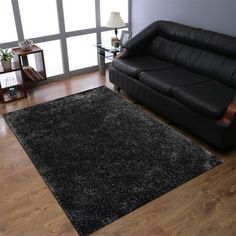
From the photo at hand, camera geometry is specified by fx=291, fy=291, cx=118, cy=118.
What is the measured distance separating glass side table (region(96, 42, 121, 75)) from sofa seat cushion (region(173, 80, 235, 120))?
59.0 inches

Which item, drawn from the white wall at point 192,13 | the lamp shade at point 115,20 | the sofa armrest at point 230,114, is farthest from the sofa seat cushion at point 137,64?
the sofa armrest at point 230,114

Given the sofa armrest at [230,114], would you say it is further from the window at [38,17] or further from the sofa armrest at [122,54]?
the window at [38,17]

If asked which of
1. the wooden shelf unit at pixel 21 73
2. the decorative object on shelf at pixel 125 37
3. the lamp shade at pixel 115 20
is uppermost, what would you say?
the lamp shade at pixel 115 20

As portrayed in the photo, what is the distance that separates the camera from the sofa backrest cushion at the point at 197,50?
322 centimetres

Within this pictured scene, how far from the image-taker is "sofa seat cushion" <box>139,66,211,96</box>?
3.15m

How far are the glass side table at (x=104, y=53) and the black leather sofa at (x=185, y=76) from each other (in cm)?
35

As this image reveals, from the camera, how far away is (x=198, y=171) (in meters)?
2.57

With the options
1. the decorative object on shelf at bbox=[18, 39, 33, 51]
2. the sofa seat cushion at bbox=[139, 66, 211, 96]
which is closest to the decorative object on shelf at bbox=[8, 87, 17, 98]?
the decorative object on shelf at bbox=[18, 39, 33, 51]

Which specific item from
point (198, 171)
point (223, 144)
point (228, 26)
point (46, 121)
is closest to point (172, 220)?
point (198, 171)

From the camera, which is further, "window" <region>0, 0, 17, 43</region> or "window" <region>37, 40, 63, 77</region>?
"window" <region>37, 40, 63, 77</region>

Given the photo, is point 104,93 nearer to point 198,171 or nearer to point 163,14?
point 163,14

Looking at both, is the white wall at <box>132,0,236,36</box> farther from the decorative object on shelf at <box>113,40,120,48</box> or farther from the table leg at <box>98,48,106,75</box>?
the table leg at <box>98,48,106,75</box>

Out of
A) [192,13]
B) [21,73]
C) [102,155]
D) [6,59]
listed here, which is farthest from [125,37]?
[102,155]

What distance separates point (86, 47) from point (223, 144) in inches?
111
